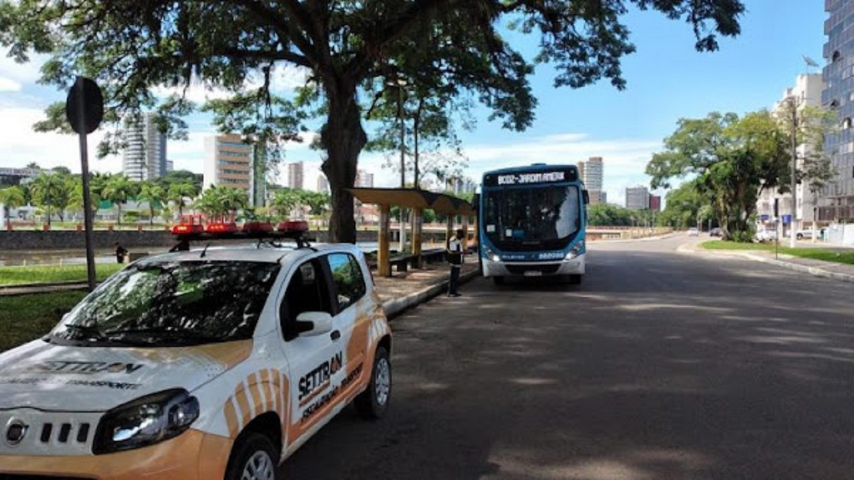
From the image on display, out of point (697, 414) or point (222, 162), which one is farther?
point (222, 162)

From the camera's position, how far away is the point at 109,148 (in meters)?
21.5

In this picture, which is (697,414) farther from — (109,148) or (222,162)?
(222,162)

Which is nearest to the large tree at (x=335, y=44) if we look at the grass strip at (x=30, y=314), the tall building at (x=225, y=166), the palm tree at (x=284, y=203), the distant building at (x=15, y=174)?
the grass strip at (x=30, y=314)

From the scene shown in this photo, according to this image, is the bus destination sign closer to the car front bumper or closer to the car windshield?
the car windshield

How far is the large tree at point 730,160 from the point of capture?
4684 cm

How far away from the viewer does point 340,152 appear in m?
18.4

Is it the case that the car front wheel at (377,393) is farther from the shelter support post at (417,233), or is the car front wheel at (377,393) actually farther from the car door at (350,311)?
the shelter support post at (417,233)

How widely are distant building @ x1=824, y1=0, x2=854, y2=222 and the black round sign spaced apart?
280 feet

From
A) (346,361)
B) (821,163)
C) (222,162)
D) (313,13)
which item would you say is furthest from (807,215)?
(346,361)

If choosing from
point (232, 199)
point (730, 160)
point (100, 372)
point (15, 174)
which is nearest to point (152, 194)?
point (232, 199)

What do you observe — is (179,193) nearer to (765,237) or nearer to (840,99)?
(765,237)

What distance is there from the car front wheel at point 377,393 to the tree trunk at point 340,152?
12.7 m

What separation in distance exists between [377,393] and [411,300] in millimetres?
8196

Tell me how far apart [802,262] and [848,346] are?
21.1 metres
